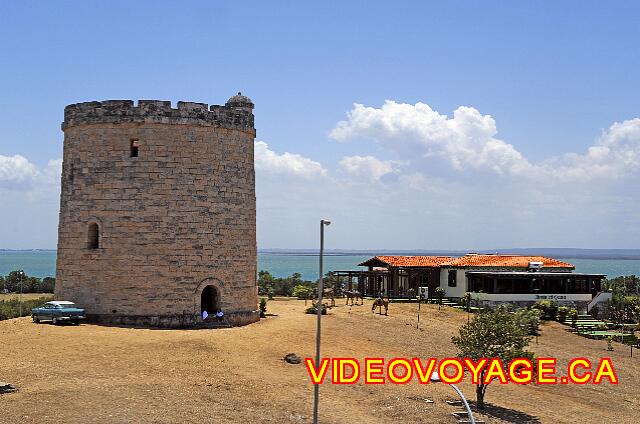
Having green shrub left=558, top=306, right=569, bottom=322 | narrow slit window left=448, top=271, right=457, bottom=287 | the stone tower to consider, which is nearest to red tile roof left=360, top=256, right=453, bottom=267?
narrow slit window left=448, top=271, right=457, bottom=287

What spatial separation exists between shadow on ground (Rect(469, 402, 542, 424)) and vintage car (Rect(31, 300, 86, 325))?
16.5m

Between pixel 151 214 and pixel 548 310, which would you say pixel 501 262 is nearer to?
pixel 548 310

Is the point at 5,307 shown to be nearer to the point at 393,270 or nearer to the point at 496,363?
the point at 393,270

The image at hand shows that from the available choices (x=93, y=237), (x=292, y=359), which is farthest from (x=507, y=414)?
(x=93, y=237)

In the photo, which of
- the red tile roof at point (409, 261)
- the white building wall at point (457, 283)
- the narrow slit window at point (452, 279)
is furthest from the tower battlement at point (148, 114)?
the narrow slit window at point (452, 279)

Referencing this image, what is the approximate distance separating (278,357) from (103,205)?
419 inches

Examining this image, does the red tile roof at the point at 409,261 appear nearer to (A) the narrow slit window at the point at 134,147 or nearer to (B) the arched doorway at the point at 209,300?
(B) the arched doorway at the point at 209,300

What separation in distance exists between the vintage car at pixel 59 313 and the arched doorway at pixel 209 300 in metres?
5.40

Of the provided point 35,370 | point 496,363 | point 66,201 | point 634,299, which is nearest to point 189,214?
point 66,201

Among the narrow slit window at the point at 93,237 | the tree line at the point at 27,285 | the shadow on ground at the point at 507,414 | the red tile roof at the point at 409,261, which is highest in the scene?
the narrow slit window at the point at 93,237

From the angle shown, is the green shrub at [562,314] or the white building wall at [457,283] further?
the white building wall at [457,283]

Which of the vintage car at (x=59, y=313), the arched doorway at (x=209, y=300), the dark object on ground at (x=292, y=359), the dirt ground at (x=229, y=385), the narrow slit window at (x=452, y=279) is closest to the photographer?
the dirt ground at (x=229, y=385)

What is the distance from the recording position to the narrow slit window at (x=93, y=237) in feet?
100

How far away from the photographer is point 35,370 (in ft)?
71.8
